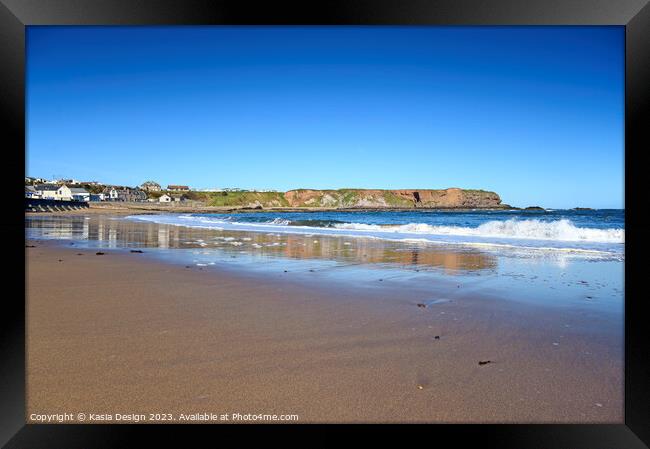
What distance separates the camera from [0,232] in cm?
184

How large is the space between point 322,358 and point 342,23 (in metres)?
1.82

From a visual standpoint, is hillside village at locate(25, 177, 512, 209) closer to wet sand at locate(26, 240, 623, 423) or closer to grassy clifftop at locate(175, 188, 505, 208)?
grassy clifftop at locate(175, 188, 505, 208)

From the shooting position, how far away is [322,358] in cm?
227

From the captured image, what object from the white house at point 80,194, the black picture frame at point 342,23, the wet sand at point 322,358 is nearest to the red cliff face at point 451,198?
the white house at point 80,194

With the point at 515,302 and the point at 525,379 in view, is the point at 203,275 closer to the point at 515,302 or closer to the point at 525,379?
the point at 515,302

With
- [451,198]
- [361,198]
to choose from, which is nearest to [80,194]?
[361,198]

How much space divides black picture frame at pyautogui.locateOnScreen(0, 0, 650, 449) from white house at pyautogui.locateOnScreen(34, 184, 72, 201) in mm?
70737

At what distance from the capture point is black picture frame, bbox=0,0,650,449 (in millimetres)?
1706

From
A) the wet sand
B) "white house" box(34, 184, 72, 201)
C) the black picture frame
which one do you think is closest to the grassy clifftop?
"white house" box(34, 184, 72, 201)

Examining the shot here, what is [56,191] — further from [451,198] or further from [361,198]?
[451,198]

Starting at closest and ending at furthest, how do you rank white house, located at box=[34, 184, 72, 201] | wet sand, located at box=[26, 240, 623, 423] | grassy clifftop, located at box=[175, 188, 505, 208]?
wet sand, located at box=[26, 240, 623, 423]
white house, located at box=[34, 184, 72, 201]
grassy clifftop, located at box=[175, 188, 505, 208]

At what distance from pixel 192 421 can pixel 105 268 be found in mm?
4530

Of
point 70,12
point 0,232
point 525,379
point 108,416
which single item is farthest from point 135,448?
point 70,12

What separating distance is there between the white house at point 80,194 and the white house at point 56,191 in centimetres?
253
